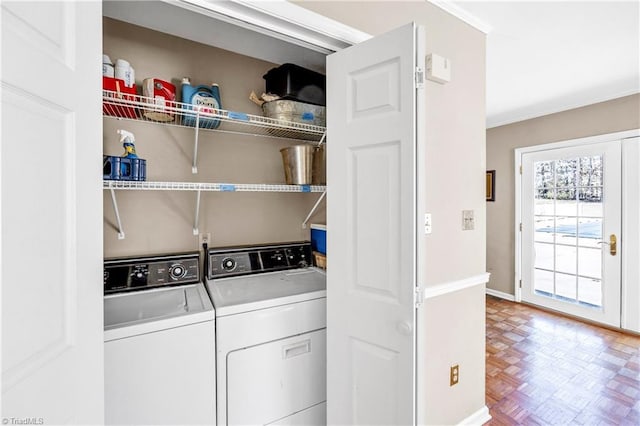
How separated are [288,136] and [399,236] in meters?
1.24

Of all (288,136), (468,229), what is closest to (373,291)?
(468,229)

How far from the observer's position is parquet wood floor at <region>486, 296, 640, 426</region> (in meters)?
2.01

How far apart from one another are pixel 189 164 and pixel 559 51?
287cm

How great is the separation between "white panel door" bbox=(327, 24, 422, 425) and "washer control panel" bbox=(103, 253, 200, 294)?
856 millimetres

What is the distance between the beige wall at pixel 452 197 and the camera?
5.26 feet

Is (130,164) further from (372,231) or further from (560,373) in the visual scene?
(560,373)

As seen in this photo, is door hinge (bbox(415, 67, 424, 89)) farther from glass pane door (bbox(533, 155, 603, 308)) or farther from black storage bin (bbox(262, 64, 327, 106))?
glass pane door (bbox(533, 155, 603, 308))

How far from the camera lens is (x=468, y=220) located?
1821 millimetres

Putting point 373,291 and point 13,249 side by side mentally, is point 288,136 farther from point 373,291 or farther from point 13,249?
point 13,249

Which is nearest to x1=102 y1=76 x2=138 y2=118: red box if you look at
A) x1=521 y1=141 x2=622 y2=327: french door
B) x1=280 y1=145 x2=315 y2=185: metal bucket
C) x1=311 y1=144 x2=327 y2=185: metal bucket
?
x1=280 y1=145 x2=315 y2=185: metal bucket

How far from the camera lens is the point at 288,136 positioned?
2104 mm

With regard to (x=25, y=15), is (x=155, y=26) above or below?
above

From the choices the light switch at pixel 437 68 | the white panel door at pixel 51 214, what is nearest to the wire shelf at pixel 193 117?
the white panel door at pixel 51 214

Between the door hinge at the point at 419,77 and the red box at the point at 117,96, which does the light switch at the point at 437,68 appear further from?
the red box at the point at 117,96
